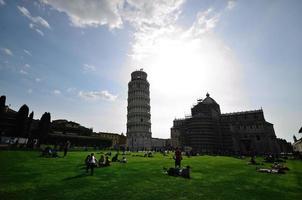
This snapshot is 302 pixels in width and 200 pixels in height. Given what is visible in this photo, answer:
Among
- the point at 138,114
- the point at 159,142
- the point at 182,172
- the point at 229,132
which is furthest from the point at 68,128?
the point at 229,132

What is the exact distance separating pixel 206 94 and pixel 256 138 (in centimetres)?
3171

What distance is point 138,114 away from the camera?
82.5 metres

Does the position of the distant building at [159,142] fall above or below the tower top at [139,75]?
below

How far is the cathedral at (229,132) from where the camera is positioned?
71.5m

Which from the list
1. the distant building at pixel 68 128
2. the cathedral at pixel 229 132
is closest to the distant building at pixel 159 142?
the cathedral at pixel 229 132

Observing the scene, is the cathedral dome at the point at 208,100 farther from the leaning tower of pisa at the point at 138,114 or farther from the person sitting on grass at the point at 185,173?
the person sitting on grass at the point at 185,173

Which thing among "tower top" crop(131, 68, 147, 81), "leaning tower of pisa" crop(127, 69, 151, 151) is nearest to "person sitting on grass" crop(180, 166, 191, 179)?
"leaning tower of pisa" crop(127, 69, 151, 151)

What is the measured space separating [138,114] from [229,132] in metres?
42.9

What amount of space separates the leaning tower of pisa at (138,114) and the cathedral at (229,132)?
64.3 feet

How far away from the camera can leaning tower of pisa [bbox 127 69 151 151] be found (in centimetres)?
7988

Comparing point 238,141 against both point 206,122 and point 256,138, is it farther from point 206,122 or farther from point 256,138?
point 206,122

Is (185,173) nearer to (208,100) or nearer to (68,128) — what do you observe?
(68,128)

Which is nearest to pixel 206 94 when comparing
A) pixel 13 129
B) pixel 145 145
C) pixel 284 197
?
pixel 145 145

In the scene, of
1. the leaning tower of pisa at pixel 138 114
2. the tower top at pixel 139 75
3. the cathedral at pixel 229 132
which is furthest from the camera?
the tower top at pixel 139 75
